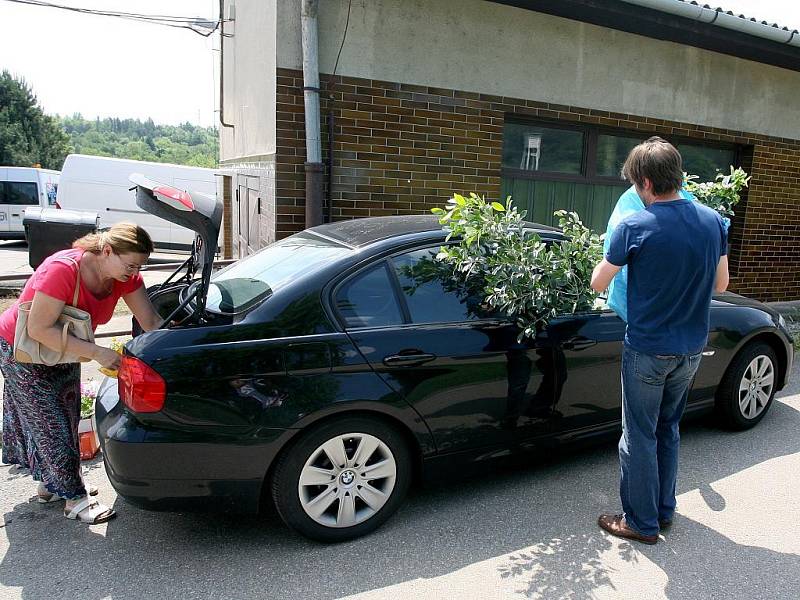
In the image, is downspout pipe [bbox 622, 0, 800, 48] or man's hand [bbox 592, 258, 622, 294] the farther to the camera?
downspout pipe [bbox 622, 0, 800, 48]

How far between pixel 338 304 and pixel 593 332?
1.46 metres

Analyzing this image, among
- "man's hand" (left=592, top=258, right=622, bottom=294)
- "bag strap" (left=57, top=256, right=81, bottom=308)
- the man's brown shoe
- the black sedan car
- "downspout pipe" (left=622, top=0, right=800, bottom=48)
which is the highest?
"downspout pipe" (left=622, top=0, right=800, bottom=48)

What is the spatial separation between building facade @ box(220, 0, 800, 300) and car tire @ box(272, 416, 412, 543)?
9.86 feet

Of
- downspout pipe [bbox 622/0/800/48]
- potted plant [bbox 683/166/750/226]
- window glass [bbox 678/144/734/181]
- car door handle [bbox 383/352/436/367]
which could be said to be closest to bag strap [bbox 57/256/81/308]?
car door handle [bbox 383/352/436/367]

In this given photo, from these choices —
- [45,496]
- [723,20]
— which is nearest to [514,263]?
[45,496]

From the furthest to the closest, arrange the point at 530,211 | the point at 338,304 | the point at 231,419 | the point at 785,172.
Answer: the point at 785,172, the point at 530,211, the point at 338,304, the point at 231,419

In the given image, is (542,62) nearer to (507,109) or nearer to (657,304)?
(507,109)

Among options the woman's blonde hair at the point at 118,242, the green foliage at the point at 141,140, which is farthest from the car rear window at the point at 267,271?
the green foliage at the point at 141,140

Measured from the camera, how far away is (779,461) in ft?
12.6

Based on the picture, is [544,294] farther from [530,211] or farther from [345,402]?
[530,211]

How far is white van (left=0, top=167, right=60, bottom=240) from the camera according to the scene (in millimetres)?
18625

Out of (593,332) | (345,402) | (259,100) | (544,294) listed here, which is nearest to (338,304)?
(345,402)

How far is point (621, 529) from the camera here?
3.00 metres

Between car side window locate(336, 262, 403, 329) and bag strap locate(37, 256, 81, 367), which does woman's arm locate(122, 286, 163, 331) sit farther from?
car side window locate(336, 262, 403, 329)
